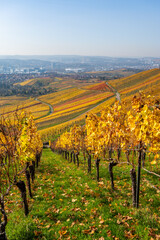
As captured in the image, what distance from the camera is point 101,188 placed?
36.0ft

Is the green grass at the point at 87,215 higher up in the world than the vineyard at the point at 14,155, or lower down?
lower down

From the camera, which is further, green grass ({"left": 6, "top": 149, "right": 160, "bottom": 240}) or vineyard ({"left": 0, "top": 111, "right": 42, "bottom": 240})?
green grass ({"left": 6, "top": 149, "right": 160, "bottom": 240})

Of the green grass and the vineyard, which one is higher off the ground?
the vineyard

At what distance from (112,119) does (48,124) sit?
324 ft

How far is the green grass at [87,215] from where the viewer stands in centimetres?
630

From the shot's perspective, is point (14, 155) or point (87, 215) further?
point (87, 215)

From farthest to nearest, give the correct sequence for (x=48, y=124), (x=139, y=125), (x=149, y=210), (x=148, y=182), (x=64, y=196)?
(x=48, y=124)
(x=148, y=182)
(x=64, y=196)
(x=149, y=210)
(x=139, y=125)

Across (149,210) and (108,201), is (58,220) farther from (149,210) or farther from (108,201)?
(149,210)

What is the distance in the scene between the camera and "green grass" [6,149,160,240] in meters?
6.30

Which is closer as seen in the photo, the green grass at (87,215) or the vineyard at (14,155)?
the vineyard at (14,155)

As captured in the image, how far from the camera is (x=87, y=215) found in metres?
7.59

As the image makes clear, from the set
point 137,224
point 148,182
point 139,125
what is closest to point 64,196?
point 137,224

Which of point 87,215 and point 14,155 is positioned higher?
point 14,155

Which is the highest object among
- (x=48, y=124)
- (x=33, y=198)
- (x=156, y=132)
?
(x=156, y=132)
